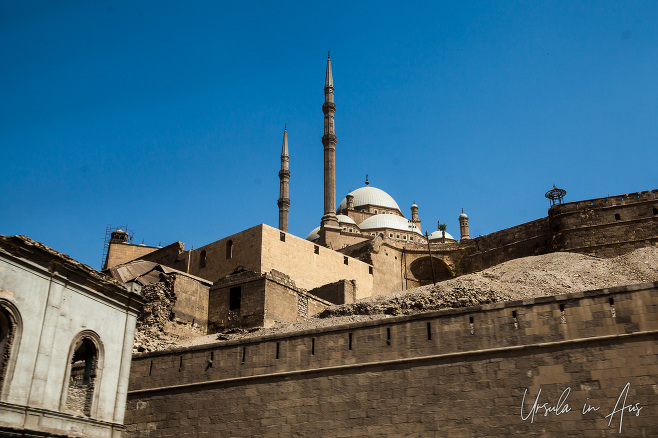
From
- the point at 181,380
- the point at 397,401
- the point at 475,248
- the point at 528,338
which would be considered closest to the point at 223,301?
the point at 181,380

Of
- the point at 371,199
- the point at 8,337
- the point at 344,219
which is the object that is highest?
the point at 371,199

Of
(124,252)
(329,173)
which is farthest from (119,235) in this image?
(329,173)

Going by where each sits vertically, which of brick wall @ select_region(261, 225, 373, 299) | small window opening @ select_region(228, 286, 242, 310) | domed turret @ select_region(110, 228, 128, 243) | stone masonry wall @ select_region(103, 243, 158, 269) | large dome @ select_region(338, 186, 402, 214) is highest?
large dome @ select_region(338, 186, 402, 214)

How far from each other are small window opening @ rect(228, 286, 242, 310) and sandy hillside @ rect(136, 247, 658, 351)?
1.43 meters

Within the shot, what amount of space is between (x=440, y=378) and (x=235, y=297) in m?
11.2

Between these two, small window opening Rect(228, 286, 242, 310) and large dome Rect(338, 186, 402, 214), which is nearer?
small window opening Rect(228, 286, 242, 310)

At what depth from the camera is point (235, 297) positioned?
2250 cm

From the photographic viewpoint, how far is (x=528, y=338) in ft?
39.6

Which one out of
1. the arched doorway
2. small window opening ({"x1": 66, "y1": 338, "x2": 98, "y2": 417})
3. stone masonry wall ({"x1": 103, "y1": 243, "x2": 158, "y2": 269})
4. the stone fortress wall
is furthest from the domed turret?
small window opening ({"x1": 66, "y1": 338, "x2": 98, "y2": 417})

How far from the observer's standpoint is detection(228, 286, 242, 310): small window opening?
22.4 meters

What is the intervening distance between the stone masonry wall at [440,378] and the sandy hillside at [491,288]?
351 cm

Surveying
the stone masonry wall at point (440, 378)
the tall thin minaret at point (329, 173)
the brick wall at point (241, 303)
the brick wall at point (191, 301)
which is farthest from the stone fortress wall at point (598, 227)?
the stone masonry wall at point (440, 378)

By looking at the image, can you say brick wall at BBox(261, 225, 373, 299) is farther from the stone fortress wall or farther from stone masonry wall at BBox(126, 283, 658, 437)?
stone masonry wall at BBox(126, 283, 658, 437)

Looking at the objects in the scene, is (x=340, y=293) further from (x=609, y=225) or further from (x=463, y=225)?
(x=463, y=225)
